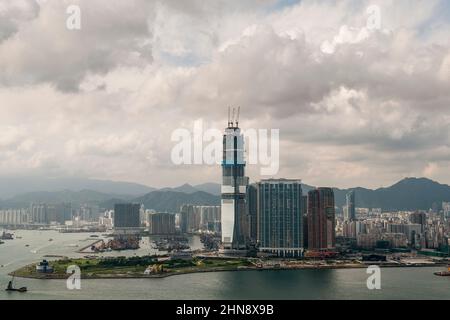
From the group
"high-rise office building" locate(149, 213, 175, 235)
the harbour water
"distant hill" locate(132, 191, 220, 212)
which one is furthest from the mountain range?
the harbour water

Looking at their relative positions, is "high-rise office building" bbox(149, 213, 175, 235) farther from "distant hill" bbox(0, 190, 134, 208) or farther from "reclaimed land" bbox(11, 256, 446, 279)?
"distant hill" bbox(0, 190, 134, 208)

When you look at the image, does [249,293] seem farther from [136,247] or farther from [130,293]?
[136,247]

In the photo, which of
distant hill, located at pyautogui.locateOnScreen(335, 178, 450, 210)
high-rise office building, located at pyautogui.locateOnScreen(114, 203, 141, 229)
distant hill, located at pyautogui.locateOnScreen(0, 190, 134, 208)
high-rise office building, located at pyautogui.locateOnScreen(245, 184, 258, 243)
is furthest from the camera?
distant hill, located at pyautogui.locateOnScreen(0, 190, 134, 208)

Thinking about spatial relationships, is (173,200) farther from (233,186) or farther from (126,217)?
(233,186)

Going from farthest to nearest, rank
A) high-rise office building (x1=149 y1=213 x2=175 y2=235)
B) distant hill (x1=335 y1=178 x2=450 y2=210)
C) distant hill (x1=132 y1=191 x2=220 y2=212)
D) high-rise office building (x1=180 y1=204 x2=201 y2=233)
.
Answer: distant hill (x1=335 y1=178 x2=450 y2=210) → distant hill (x1=132 y1=191 x2=220 y2=212) → high-rise office building (x1=180 y1=204 x2=201 y2=233) → high-rise office building (x1=149 y1=213 x2=175 y2=235)

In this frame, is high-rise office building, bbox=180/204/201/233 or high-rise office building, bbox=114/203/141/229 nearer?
high-rise office building, bbox=180/204/201/233

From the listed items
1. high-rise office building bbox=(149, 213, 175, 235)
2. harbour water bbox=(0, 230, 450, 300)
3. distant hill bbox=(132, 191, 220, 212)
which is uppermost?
distant hill bbox=(132, 191, 220, 212)

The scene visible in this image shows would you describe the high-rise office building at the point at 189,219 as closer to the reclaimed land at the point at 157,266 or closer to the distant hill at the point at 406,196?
the reclaimed land at the point at 157,266
